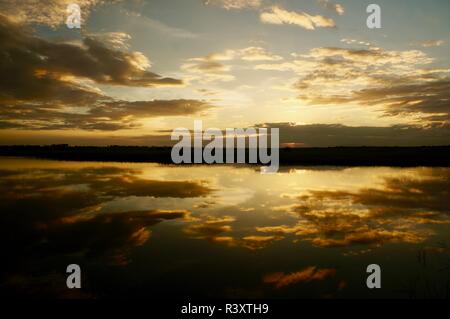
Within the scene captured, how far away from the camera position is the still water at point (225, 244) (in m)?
8.65

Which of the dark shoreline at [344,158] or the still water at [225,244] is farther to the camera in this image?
the dark shoreline at [344,158]

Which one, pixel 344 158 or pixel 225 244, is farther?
pixel 344 158

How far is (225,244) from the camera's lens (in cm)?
1212

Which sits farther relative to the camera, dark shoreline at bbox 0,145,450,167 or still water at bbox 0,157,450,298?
dark shoreline at bbox 0,145,450,167

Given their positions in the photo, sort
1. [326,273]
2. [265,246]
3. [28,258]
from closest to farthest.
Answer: [326,273], [28,258], [265,246]

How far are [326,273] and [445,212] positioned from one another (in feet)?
35.6

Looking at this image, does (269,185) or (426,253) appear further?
(269,185)

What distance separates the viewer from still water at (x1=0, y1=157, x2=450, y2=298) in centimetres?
865
